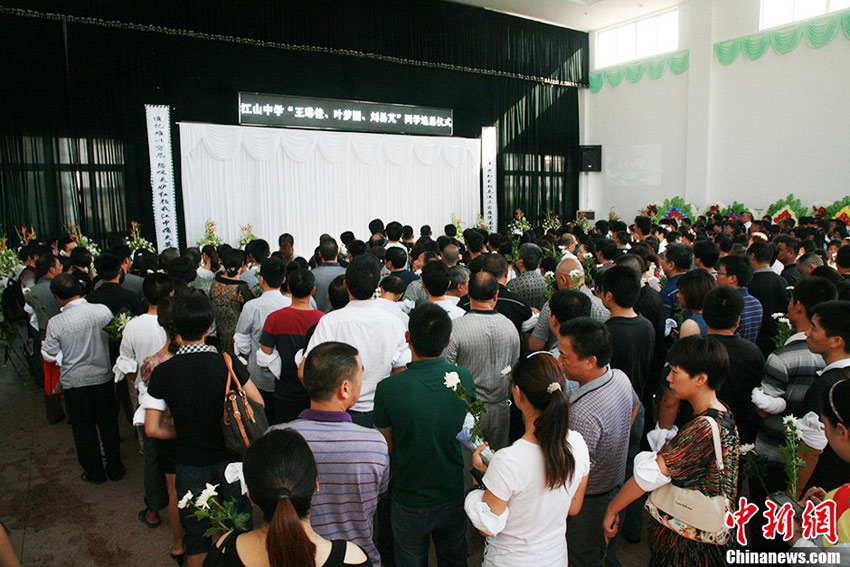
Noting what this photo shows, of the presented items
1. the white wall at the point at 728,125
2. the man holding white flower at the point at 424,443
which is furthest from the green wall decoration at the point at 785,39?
the man holding white flower at the point at 424,443

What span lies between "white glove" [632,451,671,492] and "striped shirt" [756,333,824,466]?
2.92ft

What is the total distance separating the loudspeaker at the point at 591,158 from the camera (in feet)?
43.0

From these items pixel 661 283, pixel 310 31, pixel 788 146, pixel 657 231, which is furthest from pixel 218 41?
pixel 788 146

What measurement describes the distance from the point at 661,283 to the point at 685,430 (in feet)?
9.69

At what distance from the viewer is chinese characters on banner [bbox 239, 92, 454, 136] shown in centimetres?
927

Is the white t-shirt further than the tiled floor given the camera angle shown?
No

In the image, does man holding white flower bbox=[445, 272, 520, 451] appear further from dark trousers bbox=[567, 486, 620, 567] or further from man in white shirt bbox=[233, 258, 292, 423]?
man in white shirt bbox=[233, 258, 292, 423]

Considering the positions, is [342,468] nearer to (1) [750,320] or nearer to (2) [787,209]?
(1) [750,320]

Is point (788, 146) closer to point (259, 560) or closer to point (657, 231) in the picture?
point (657, 231)

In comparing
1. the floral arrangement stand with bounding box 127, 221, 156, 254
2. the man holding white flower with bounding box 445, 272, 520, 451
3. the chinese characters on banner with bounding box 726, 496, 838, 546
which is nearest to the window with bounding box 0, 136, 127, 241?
the floral arrangement stand with bounding box 127, 221, 156, 254

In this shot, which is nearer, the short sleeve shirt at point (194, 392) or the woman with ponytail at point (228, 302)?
the short sleeve shirt at point (194, 392)

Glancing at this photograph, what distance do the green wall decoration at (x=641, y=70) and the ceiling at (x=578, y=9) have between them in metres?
0.96

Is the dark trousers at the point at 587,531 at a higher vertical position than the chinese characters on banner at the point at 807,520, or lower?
lower

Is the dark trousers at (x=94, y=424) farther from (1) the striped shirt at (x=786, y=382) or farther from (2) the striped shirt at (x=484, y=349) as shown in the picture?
(1) the striped shirt at (x=786, y=382)
